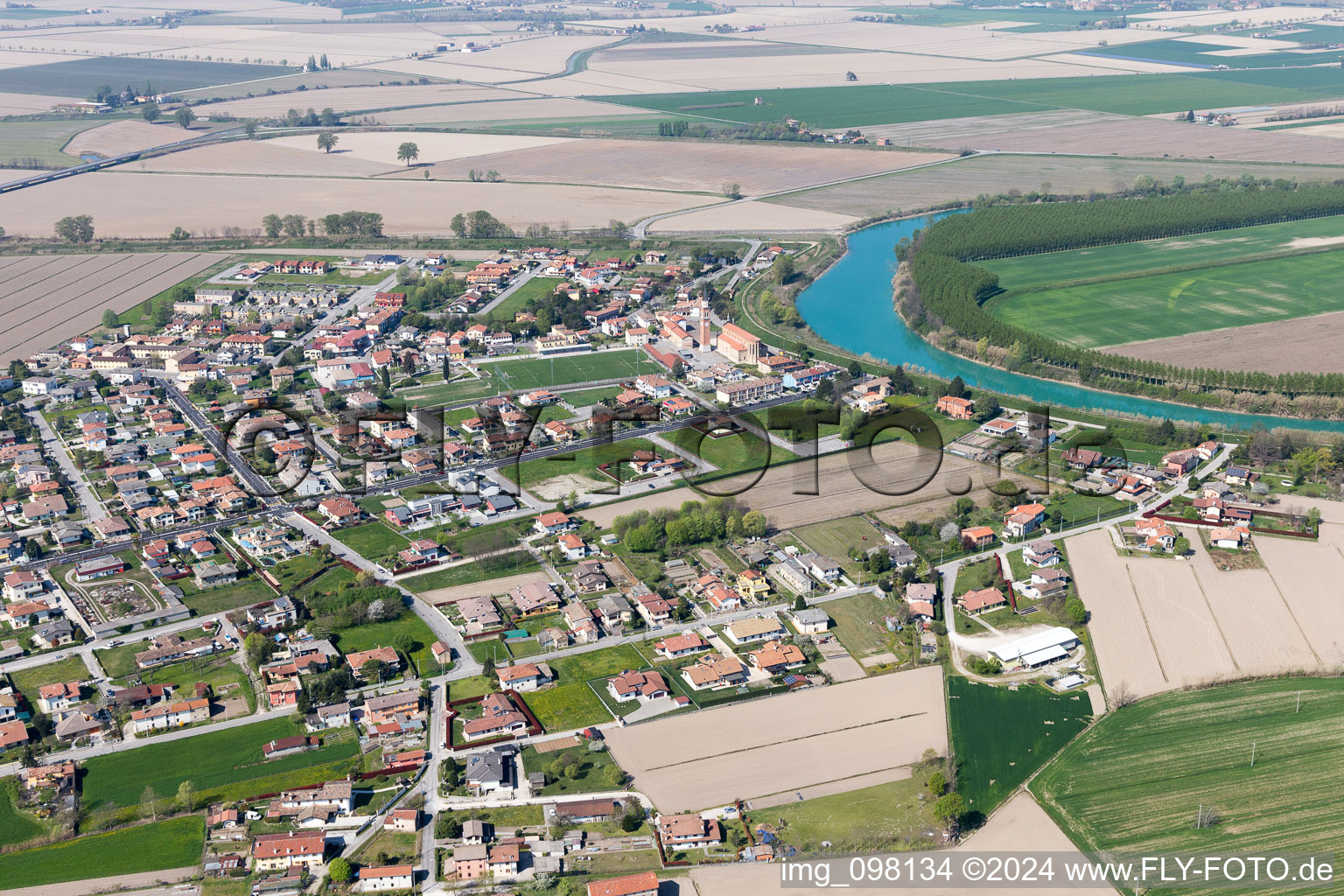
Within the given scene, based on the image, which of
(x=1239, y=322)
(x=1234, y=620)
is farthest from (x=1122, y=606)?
(x=1239, y=322)

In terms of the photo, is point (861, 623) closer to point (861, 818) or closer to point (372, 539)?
point (861, 818)

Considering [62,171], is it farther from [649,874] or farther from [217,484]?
[649,874]

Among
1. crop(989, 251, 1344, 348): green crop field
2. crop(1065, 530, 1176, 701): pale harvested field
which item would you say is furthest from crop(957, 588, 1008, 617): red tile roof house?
crop(989, 251, 1344, 348): green crop field

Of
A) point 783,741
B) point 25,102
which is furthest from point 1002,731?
point 25,102

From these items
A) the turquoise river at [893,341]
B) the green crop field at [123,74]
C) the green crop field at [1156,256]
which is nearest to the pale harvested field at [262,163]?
the green crop field at [123,74]

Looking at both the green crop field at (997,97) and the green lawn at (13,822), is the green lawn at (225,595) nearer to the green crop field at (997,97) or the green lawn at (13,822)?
the green lawn at (13,822)

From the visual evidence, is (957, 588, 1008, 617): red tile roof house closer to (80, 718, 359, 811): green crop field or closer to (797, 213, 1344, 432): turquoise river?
(80, 718, 359, 811): green crop field
